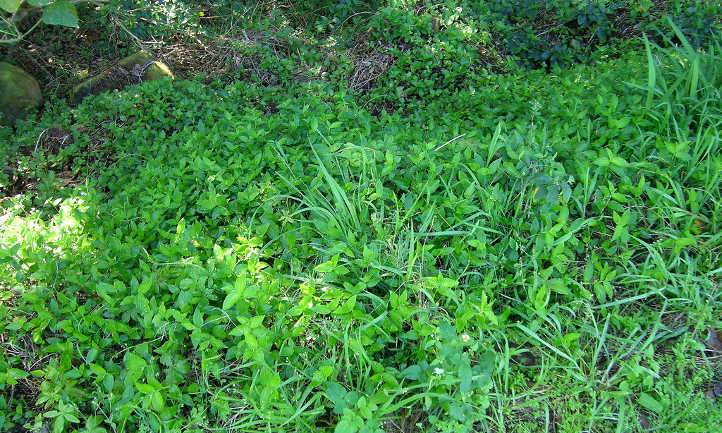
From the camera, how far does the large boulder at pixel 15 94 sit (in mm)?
4547

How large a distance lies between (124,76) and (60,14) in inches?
88.5

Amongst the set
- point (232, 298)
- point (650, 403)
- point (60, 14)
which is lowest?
point (650, 403)

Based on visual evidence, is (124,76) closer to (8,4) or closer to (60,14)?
(60,14)

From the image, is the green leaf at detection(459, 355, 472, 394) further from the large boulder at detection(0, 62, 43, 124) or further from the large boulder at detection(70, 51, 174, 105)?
the large boulder at detection(0, 62, 43, 124)

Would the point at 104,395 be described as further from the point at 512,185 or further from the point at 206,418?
the point at 512,185

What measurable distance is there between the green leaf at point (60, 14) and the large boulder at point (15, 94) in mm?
2309

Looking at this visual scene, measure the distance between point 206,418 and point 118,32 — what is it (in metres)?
4.73

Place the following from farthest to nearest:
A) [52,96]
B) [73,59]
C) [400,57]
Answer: [73,59] < [52,96] < [400,57]

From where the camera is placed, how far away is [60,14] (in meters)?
2.67

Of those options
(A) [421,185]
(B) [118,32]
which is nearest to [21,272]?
(A) [421,185]

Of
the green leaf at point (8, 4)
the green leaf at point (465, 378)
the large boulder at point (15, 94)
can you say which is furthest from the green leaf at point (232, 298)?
the large boulder at point (15, 94)

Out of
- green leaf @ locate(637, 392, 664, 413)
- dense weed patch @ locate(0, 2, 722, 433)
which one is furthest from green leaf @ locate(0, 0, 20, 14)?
green leaf @ locate(637, 392, 664, 413)

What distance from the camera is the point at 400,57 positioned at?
14.7 feet

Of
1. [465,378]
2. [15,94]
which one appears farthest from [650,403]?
[15,94]
